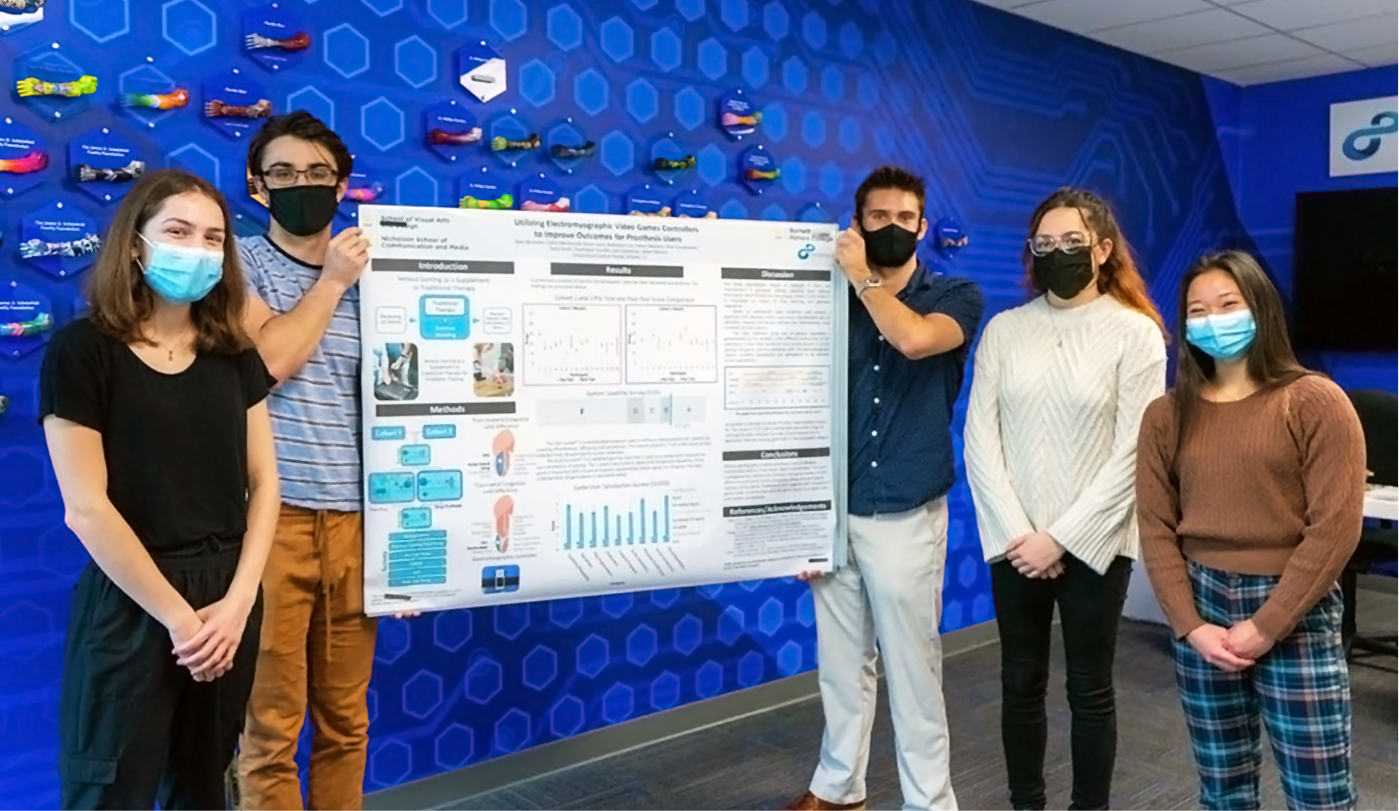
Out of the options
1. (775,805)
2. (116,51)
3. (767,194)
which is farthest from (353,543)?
(767,194)

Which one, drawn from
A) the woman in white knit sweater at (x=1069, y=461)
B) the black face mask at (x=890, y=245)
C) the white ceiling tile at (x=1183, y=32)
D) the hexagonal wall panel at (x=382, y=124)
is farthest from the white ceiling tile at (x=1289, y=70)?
the hexagonal wall panel at (x=382, y=124)

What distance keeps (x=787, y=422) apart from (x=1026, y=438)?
56cm

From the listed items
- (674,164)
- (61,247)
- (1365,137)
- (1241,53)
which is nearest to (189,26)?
(61,247)

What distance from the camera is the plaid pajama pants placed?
210cm

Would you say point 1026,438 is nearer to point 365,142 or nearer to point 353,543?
point 353,543

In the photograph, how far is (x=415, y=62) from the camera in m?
2.98

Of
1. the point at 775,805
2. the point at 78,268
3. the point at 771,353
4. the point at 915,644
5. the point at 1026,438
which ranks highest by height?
the point at 78,268

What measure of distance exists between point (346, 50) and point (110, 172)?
2.21 feet

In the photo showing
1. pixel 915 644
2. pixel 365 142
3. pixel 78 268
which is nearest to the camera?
pixel 78 268

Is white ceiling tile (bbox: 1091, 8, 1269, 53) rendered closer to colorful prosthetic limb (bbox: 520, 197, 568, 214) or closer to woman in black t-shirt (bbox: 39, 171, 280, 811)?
colorful prosthetic limb (bbox: 520, 197, 568, 214)

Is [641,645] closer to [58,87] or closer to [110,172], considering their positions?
[110,172]

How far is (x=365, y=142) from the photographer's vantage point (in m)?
2.89

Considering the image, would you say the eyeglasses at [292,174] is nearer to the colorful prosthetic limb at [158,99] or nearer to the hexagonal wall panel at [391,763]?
the colorful prosthetic limb at [158,99]

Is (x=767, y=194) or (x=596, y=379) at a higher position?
(x=767, y=194)
